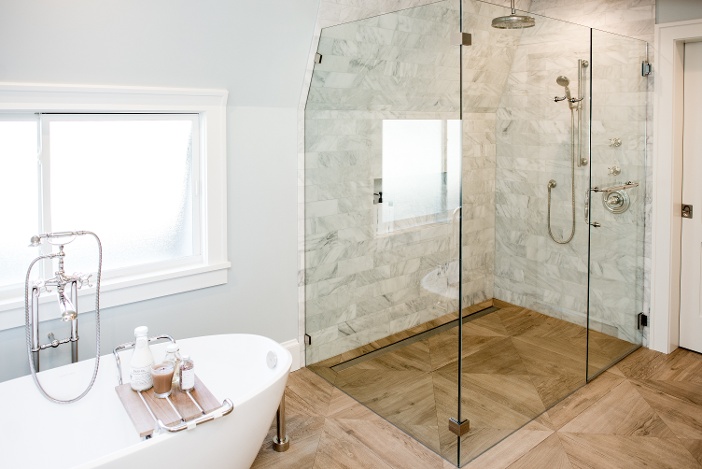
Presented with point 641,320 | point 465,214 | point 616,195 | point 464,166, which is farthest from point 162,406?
point 641,320

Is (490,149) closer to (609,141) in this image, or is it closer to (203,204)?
(609,141)

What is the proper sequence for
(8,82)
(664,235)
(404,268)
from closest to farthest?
1. (8,82)
2. (404,268)
3. (664,235)

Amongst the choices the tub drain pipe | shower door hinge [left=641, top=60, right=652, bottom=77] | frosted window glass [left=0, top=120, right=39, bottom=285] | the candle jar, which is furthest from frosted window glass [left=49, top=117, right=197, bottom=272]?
shower door hinge [left=641, top=60, right=652, bottom=77]

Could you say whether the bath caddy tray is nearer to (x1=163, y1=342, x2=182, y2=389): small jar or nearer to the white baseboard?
(x1=163, y1=342, x2=182, y2=389): small jar

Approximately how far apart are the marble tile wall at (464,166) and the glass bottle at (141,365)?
116 centimetres

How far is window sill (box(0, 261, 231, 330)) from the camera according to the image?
8.23 ft

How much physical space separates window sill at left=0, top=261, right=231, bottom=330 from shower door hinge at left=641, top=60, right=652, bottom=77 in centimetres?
265

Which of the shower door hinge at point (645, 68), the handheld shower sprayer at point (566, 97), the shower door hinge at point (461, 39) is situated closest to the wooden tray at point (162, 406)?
the shower door hinge at point (461, 39)

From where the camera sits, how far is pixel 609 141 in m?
3.34

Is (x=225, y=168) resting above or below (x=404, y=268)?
above

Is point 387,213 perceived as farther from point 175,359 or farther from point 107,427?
point 107,427

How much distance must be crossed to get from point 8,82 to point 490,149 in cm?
201

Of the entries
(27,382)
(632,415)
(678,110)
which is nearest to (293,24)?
(27,382)

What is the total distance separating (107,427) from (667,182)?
3.28 m
